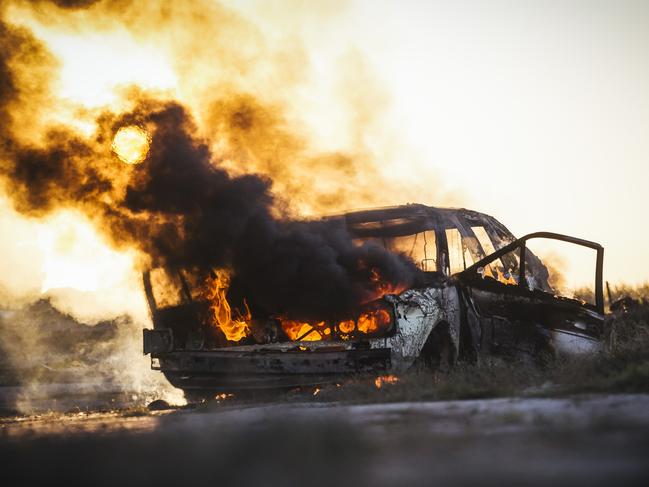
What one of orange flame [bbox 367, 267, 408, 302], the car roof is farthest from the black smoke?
the car roof

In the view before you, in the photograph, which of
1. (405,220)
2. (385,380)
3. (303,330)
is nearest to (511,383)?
(385,380)

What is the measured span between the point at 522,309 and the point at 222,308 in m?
3.43

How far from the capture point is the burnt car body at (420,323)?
832 cm

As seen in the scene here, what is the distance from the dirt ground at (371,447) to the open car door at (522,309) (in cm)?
307

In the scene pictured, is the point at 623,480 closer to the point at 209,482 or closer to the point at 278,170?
the point at 209,482

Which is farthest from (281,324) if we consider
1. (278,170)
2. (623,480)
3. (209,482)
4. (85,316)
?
(85,316)

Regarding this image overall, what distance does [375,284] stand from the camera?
8.89 metres

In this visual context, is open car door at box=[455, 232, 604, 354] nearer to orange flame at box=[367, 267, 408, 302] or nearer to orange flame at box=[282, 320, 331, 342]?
orange flame at box=[367, 267, 408, 302]

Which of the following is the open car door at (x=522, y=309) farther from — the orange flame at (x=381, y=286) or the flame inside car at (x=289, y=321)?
the flame inside car at (x=289, y=321)

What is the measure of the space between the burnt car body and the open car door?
11 millimetres

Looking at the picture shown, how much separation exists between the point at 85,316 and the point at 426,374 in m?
13.7

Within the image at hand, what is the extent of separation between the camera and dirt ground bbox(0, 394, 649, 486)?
365 centimetres

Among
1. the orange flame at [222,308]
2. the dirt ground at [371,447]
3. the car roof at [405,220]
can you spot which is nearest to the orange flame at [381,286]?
the car roof at [405,220]

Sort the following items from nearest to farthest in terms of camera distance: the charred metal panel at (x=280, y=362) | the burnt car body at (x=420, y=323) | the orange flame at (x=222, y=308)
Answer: the charred metal panel at (x=280, y=362), the burnt car body at (x=420, y=323), the orange flame at (x=222, y=308)
